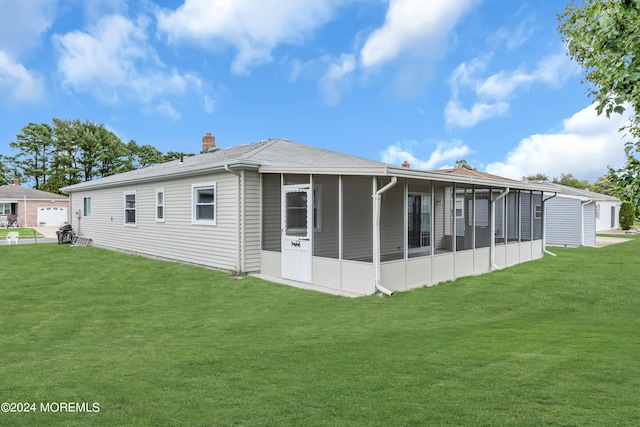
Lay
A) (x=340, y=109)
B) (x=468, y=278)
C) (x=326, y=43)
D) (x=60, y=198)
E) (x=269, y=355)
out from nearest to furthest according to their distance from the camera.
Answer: (x=269, y=355)
(x=468, y=278)
(x=326, y=43)
(x=340, y=109)
(x=60, y=198)

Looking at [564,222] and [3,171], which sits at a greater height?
[3,171]

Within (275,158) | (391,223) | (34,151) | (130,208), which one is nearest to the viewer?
(275,158)

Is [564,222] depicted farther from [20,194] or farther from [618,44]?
[20,194]

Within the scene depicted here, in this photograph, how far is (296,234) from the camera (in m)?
10.4

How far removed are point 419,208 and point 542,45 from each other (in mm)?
9345

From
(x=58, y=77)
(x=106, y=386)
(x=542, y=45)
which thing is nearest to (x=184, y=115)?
(x=58, y=77)

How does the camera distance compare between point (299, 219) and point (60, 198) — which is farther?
point (60, 198)

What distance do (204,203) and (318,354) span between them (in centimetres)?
845

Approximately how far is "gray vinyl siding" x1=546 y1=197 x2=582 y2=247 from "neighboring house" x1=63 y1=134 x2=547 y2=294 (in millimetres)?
6118

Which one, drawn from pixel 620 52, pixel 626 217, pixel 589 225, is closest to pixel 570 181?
pixel 626 217

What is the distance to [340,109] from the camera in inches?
843

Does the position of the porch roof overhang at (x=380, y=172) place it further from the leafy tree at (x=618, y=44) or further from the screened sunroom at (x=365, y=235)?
the leafy tree at (x=618, y=44)

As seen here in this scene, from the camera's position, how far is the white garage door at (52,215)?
39031 millimetres

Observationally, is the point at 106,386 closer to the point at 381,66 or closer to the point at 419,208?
the point at 419,208
